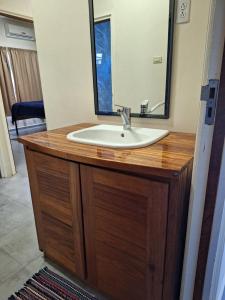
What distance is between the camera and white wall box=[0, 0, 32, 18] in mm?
2593

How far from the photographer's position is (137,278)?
→ 91 centimetres

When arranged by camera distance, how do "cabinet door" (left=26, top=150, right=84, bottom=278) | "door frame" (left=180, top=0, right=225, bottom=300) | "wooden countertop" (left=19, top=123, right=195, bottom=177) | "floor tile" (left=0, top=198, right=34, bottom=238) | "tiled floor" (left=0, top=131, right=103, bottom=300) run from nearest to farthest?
"door frame" (left=180, top=0, right=225, bottom=300)
"wooden countertop" (left=19, top=123, right=195, bottom=177)
"cabinet door" (left=26, top=150, right=84, bottom=278)
"tiled floor" (left=0, top=131, right=103, bottom=300)
"floor tile" (left=0, top=198, right=34, bottom=238)

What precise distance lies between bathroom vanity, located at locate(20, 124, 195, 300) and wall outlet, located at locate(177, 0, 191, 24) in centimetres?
58

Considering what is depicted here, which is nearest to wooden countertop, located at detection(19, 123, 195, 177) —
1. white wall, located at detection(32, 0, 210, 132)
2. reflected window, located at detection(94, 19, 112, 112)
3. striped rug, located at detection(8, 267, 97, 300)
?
white wall, located at detection(32, 0, 210, 132)

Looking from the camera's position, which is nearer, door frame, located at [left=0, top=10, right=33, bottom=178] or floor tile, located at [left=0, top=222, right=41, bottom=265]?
floor tile, located at [left=0, top=222, right=41, bottom=265]

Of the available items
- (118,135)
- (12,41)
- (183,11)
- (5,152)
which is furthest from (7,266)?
(12,41)

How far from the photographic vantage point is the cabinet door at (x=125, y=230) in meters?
0.77

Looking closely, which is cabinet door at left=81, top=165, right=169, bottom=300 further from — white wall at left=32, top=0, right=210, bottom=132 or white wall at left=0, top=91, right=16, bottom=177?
white wall at left=0, top=91, right=16, bottom=177

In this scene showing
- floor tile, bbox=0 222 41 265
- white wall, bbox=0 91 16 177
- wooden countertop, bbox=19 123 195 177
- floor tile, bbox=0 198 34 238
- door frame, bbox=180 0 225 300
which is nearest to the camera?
door frame, bbox=180 0 225 300

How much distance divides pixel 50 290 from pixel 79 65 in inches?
58.1

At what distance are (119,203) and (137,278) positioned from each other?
0.36m

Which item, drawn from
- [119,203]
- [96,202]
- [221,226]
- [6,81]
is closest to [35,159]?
[96,202]

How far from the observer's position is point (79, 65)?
60.3 inches

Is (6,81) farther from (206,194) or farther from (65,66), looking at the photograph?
(206,194)
